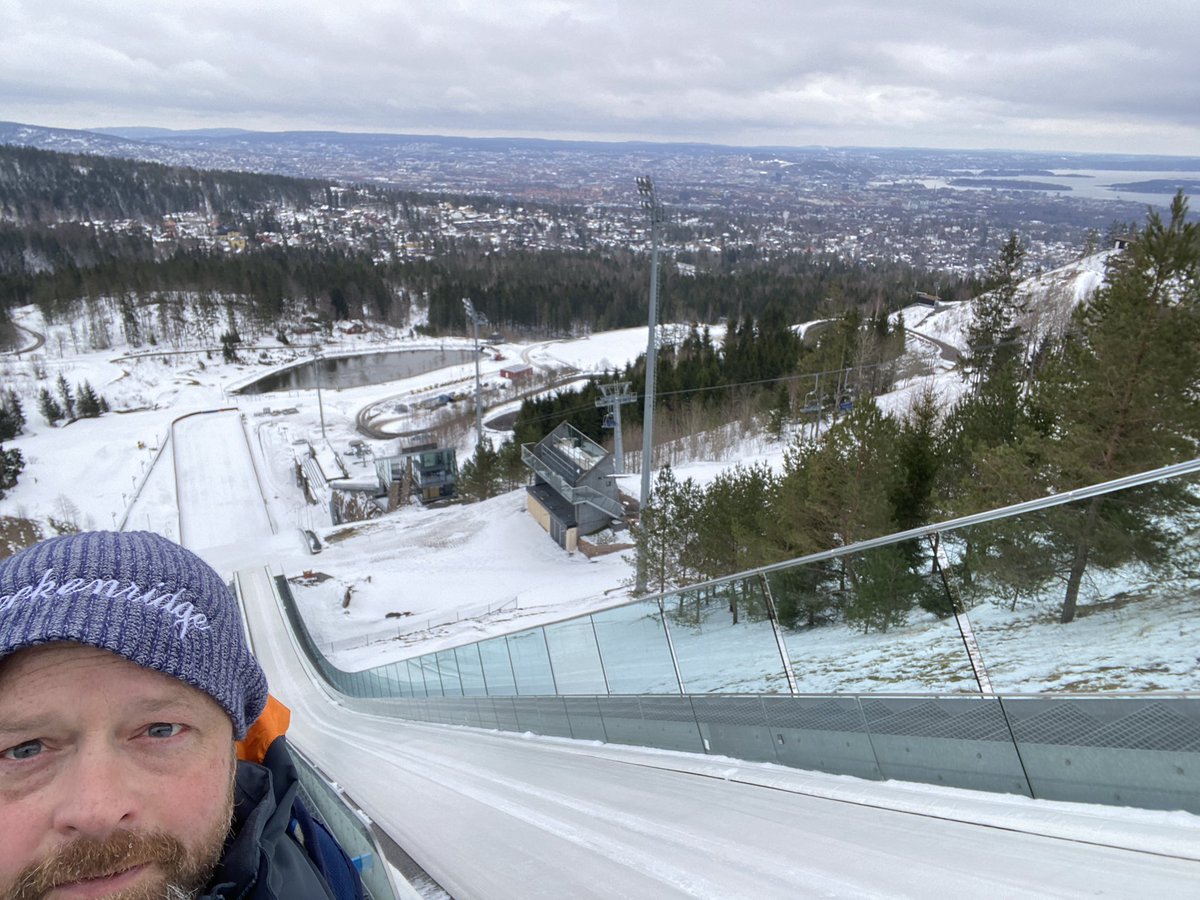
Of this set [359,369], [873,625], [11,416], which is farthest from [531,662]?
[359,369]

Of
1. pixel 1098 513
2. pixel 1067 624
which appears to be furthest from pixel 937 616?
pixel 1098 513

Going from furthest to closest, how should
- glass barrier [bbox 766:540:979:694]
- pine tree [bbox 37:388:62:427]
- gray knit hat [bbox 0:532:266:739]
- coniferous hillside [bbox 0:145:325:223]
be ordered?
coniferous hillside [bbox 0:145:325:223] < pine tree [bbox 37:388:62:427] < glass barrier [bbox 766:540:979:694] < gray knit hat [bbox 0:532:266:739]

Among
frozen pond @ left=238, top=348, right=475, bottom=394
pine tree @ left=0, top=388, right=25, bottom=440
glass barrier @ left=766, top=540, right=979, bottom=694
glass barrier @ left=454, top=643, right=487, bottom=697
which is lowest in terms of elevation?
frozen pond @ left=238, top=348, right=475, bottom=394

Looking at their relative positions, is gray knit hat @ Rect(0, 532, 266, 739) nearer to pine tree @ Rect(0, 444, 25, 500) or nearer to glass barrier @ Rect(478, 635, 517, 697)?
glass barrier @ Rect(478, 635, 517, 697)

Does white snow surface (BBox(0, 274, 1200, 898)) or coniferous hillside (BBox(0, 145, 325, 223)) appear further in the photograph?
coniferous hillside (BBox(0, 145, 325, 223))

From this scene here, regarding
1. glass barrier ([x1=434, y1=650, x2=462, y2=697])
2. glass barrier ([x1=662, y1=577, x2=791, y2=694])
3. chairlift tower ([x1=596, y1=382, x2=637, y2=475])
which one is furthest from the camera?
chairlift tower ([x1=596, y1=382, x2=637, y2=475])

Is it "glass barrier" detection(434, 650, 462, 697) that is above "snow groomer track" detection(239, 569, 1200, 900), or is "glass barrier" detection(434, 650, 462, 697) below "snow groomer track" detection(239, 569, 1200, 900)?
below

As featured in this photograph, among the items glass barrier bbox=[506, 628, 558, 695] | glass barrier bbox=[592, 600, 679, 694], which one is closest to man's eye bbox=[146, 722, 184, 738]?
glass barrier bbox=[592, 600, 679, 694]

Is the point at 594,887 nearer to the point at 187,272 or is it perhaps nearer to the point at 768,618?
the point at 768,618
